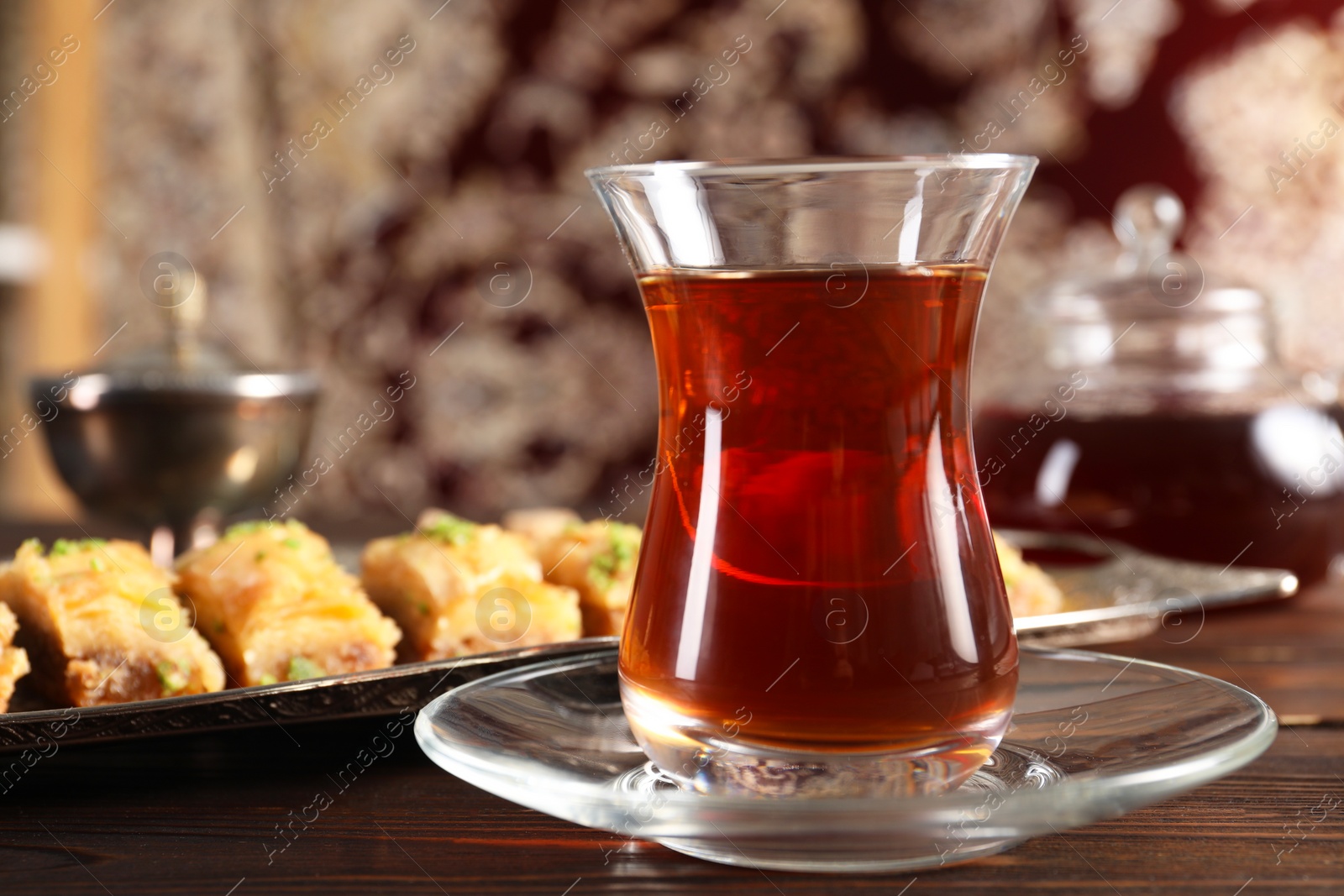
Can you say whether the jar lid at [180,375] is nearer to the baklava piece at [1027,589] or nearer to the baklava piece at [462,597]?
the baklava piece at [462,597]

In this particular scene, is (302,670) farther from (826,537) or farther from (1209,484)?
(1209,484)

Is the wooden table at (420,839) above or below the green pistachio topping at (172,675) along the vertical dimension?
below

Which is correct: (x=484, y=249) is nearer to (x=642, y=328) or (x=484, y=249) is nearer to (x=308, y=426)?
(x=642, y=328)

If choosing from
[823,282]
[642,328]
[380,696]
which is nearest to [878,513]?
[823,282]

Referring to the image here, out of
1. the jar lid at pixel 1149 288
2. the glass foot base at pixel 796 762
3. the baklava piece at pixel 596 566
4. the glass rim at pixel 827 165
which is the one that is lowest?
the baklava piece at pixel 596 566

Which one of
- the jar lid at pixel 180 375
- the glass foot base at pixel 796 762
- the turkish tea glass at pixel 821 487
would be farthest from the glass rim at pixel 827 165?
the jar lid at pixel 180 375
